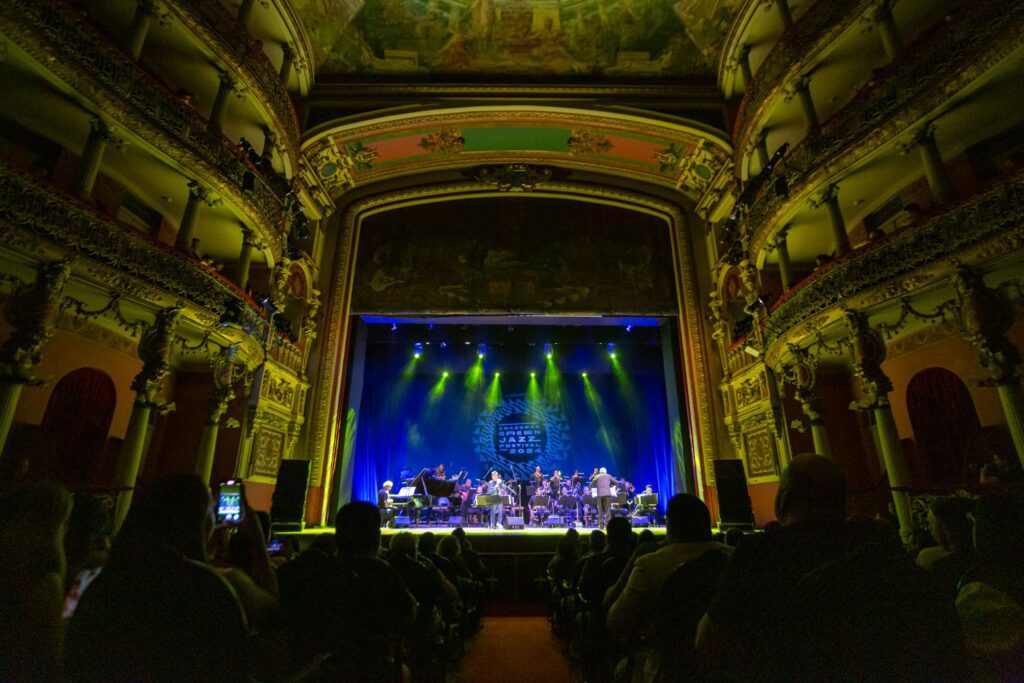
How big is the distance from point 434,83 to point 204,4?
4.85 meters

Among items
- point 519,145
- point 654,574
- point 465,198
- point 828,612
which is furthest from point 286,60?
point 828,612

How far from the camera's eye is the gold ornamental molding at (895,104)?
18.6 feet

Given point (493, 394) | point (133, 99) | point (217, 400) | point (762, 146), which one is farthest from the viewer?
point (493, 394)

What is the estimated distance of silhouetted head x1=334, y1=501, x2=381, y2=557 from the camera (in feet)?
6.81

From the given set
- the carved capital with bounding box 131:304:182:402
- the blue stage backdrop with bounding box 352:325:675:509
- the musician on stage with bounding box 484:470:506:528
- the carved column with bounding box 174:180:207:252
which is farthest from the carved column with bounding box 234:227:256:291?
the musician on stage with bounding box 484:470:506:528

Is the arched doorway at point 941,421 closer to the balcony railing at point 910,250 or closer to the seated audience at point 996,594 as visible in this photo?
the balcony railing at point 910,250

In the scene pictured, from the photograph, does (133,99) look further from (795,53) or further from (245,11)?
(795,53)

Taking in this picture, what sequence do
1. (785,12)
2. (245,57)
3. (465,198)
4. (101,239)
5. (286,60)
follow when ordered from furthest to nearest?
(465,198), (286,60), (785,12), (245,57), (101,239)

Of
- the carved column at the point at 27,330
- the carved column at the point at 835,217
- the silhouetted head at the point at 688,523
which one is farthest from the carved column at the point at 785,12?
the carved column at the point at 27,330

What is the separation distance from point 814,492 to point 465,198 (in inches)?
509

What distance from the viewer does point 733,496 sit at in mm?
8180

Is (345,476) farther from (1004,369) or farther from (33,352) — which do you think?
(1004,369)

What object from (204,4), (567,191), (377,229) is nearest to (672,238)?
(567,191)

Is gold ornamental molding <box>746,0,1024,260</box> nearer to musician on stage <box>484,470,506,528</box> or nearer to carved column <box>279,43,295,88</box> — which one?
musician on stage <box>484,470,506,528</box>
